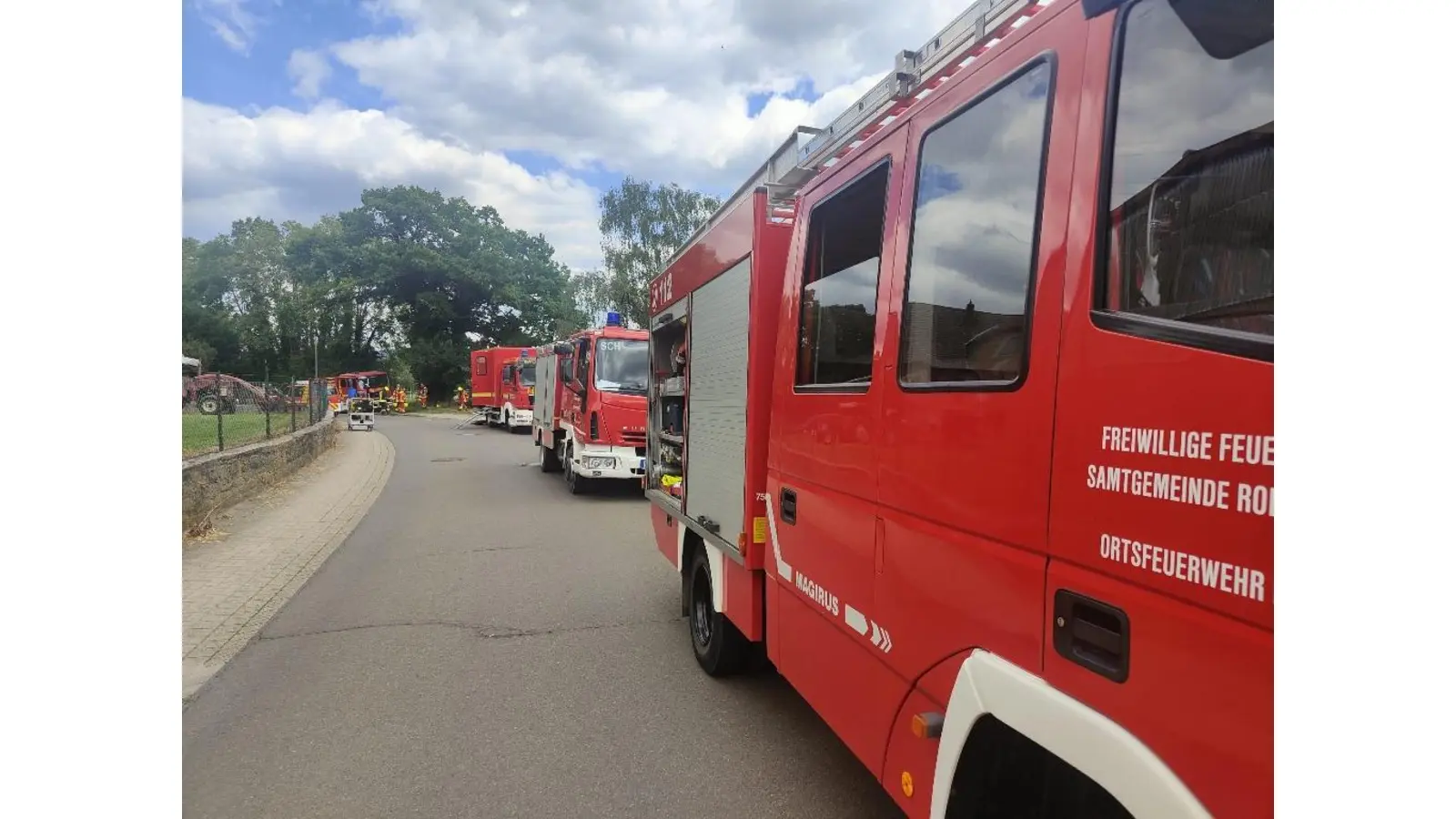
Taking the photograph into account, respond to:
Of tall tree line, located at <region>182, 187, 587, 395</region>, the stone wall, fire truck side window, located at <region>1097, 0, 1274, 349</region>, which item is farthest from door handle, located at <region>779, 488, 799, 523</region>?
tall tree line, located at <region>182, 187, 587, 395</region>

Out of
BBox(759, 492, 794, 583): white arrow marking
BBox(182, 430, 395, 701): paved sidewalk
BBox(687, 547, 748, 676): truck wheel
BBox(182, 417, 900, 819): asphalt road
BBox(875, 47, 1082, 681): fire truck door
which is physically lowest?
BBox(182, 430, 395, 701): paved sidewalk

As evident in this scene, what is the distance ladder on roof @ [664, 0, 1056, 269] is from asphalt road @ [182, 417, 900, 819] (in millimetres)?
2553

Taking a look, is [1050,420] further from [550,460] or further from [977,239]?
[550,460]

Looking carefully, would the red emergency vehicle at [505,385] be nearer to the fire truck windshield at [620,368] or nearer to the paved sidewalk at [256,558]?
the paved sidewalk at [256,558]

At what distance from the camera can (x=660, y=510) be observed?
596cm

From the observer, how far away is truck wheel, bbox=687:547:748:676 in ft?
14.9

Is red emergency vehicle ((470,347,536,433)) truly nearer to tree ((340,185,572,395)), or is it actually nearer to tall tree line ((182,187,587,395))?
tall tree line ((182,187,587,395))

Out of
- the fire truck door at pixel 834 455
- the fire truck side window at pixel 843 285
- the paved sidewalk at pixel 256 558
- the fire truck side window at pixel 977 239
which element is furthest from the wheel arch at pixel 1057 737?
the paved sidewalk at pixel 256 558

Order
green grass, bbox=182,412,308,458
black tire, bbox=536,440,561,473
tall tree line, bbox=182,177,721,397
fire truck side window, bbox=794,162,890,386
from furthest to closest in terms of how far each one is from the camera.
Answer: tall tree line, bbox=182,177,721,397
black tire, bbox=536,440,561,473
green grass, bbox=182,412,308,458
fire truck side window, bbox=794,162,890,386

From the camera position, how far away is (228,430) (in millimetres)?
14164

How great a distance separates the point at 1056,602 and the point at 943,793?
67 cm

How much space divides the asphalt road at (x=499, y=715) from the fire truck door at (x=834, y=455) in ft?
2.03

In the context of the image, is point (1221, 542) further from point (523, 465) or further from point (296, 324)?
point (296, 324)

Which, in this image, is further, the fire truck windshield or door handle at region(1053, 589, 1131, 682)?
the fire truck windshield
